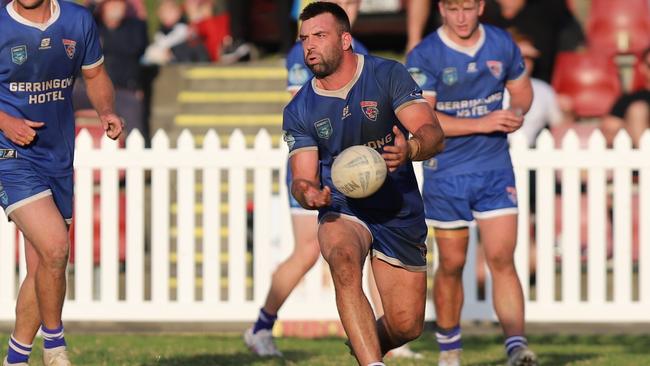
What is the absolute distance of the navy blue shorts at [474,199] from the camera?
9.95m

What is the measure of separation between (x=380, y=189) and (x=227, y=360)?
287 centimetres

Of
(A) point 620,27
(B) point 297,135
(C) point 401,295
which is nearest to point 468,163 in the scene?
(C) point 401,295

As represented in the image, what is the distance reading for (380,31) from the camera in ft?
63.5

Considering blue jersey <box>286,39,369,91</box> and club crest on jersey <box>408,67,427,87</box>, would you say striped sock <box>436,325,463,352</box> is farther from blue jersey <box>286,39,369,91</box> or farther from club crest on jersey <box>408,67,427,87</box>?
blue jersey <box>286,39,369,91</box>

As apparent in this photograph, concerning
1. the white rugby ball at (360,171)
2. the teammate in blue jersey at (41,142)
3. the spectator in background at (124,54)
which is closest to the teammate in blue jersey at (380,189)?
the white rugby ball at (360,171)

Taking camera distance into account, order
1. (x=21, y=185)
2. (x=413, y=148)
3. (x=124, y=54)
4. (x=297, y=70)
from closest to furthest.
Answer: (x=413, y=148), (x=21, y=185), (x=297, y=70), (x=124, y=54)

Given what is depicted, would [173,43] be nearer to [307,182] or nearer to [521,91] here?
[521,91]

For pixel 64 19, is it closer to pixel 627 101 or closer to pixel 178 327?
pixel 178 327

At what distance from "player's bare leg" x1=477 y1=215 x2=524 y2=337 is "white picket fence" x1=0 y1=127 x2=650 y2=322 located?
280cm

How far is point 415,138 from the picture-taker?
25.2 feet

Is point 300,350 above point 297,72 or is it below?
below

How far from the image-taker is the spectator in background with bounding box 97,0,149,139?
16562 mm

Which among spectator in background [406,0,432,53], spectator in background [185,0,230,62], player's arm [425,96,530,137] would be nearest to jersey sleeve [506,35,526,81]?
player's arm [425,96,530,137]

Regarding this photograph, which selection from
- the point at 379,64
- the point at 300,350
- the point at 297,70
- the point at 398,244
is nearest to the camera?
the point at 379,64
